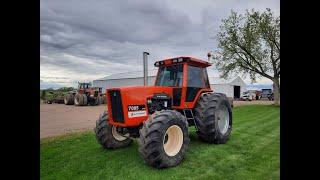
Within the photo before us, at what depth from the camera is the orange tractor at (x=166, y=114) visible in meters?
5.15

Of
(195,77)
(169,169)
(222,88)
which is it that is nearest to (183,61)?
(195,77)

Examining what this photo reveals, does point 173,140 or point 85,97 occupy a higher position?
point 85,97

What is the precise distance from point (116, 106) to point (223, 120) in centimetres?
319

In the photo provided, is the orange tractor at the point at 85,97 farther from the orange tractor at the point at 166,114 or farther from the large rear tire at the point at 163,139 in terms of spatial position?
the large rear tire at the point at 163,139

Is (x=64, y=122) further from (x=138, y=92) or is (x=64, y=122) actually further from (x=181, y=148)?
(x=181, y=148)

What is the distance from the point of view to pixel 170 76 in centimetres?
707

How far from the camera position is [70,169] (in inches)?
209

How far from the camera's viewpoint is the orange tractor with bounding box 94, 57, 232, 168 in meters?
5.15

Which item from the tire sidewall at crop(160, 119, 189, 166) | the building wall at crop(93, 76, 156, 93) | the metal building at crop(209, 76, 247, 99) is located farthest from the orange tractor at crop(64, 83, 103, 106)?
the tire sidewall at crop(160, 119, 189, 166)

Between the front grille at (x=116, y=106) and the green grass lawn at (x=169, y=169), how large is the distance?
2.66 feet

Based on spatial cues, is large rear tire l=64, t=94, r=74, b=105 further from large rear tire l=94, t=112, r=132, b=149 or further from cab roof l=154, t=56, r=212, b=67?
large rear tire l=94, t=112, r=132, b=149

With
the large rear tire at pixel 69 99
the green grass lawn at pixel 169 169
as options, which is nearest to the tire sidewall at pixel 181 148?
the green grass lawn at pixel 169 169

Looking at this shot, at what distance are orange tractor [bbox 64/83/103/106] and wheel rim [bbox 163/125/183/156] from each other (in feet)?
68.4
